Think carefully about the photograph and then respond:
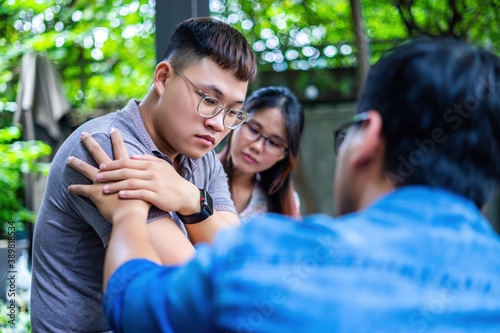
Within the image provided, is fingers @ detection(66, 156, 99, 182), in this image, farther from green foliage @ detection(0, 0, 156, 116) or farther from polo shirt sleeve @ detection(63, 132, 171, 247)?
green foliage @ detection(0, 0, 156, 116)

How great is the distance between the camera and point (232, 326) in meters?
0.69

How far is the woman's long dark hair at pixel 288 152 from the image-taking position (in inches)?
106

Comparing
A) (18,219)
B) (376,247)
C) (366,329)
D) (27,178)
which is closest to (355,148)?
(376,247)

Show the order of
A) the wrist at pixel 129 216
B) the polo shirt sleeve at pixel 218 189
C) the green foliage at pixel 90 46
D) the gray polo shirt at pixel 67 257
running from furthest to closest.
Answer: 1. the green foliage at pixel 90 46
2. the polo shirt sleeve at pixel 218 189
3. the gray polo shirt at pixel 67 257
4. the wrist at pixel 129 216

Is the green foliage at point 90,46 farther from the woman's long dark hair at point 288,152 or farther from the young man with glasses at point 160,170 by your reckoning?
the young man with glasses at point 160,170

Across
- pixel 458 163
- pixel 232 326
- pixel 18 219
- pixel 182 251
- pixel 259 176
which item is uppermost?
pixel 458 163

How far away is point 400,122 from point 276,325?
38 cm

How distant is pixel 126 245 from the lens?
0.98 metres

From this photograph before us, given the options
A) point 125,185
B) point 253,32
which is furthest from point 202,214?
point 253,32

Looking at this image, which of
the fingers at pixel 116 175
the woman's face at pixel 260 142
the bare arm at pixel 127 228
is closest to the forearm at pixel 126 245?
the bare arm at pixel 127 228

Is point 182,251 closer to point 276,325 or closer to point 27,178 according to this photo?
point 276,325

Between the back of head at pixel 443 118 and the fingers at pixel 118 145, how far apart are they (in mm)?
701

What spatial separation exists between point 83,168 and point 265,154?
1481mm

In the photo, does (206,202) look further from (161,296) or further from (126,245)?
(161,296)
